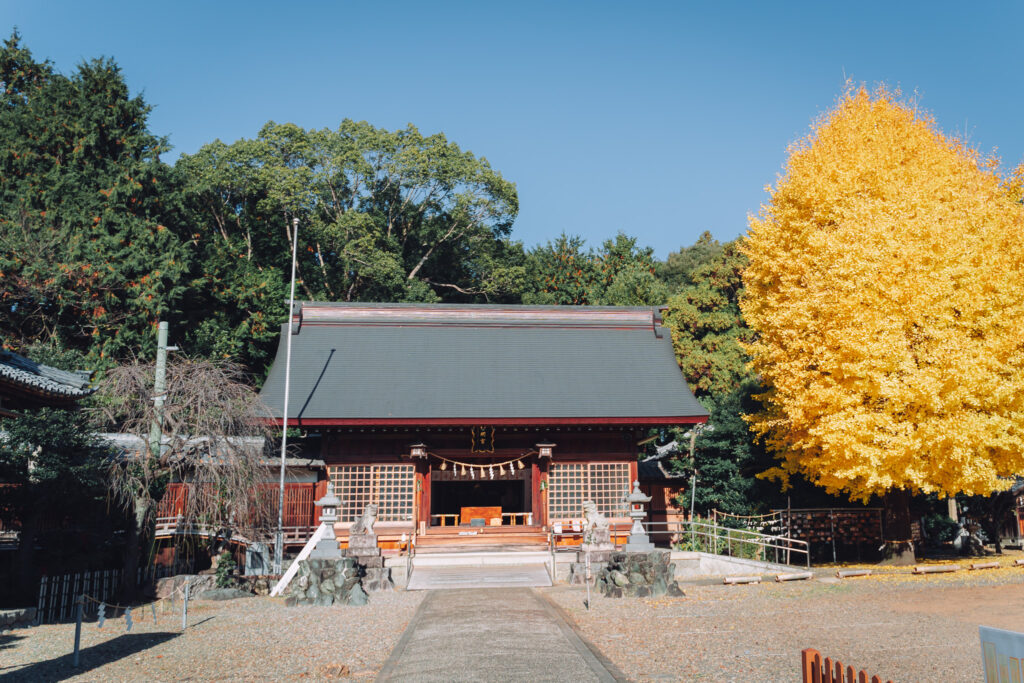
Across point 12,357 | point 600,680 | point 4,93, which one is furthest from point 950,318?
point 4,93

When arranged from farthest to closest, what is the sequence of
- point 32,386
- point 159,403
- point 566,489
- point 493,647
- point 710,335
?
point 710,335, point 566,489, point 159,403, point 32,386, point 493,647

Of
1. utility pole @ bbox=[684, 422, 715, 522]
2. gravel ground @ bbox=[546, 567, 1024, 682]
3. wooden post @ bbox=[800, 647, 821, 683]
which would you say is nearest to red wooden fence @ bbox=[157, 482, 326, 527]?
gravel ground @ bbox=[546, 567, 1024, 682]

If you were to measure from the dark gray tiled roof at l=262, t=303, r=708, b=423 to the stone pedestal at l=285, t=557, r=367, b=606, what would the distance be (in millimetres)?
5768

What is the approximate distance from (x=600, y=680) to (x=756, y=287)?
15.9 m

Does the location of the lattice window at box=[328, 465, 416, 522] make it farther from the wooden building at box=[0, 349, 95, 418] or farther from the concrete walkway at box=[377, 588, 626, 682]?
the wooden building at box=[0, 349, 95, 418]

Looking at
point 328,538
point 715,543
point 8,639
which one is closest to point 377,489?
point 328,538

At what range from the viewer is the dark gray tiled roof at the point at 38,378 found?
11930mm

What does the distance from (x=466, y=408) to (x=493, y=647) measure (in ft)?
38.3

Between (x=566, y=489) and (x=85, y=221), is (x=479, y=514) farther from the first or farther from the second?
(x=85, y=221)

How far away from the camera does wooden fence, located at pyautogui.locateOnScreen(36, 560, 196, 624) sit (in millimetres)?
14203

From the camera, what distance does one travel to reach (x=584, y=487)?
74.8 ft

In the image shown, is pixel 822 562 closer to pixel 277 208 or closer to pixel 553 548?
pixel 553 548

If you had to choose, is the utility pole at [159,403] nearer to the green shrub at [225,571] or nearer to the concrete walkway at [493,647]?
the green shrub at [225,571]

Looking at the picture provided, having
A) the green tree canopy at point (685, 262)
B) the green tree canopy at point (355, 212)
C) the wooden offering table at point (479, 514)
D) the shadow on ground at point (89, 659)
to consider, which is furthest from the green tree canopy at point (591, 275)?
the shadow on ground at point (89, 659)
